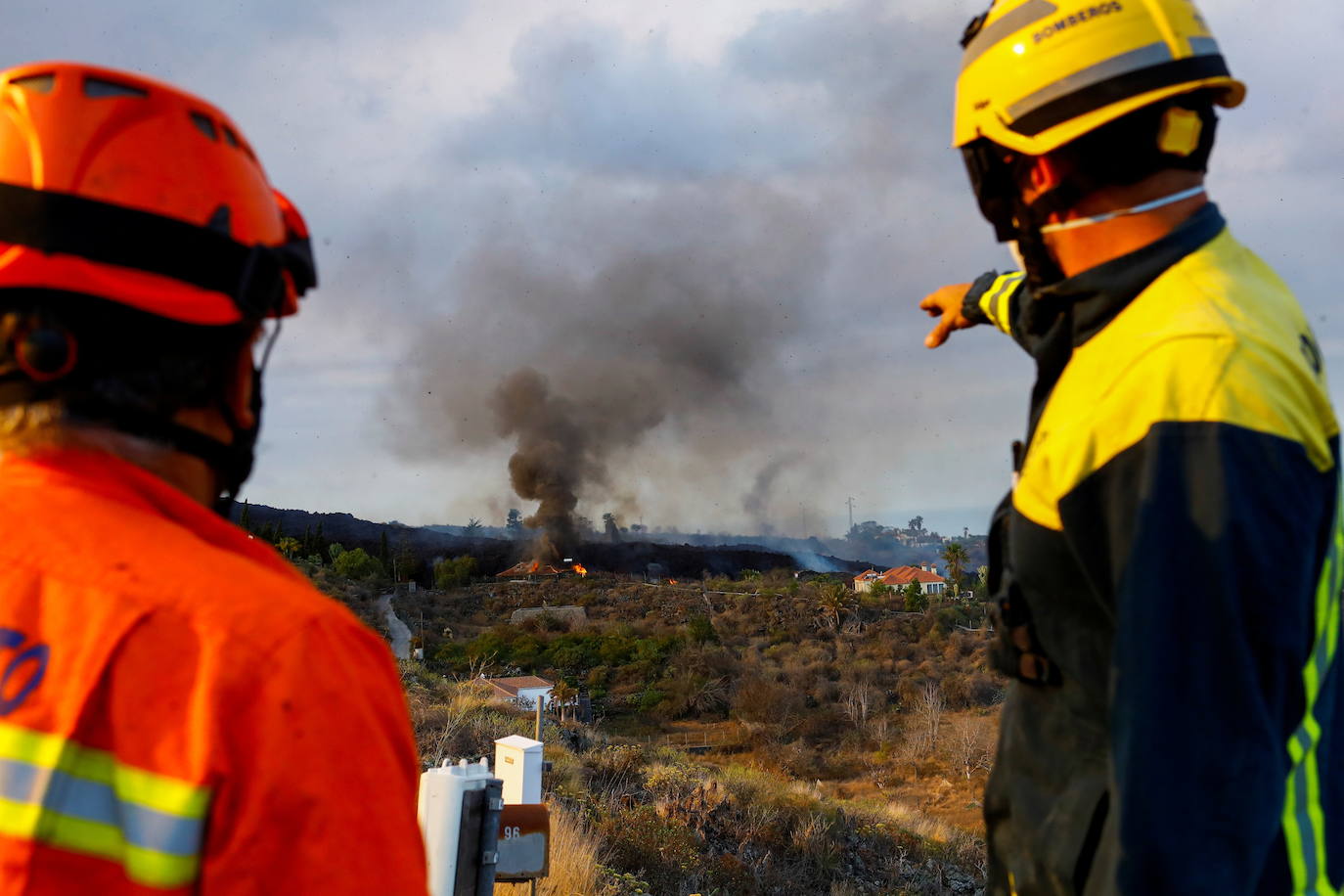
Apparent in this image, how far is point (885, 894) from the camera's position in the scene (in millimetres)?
7723

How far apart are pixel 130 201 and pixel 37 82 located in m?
0.26

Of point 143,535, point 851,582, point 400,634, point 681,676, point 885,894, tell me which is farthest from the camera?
point 851,582

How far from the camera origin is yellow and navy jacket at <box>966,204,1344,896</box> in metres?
1.23

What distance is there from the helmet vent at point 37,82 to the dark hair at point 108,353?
0.32 metres

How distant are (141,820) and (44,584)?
0.26m

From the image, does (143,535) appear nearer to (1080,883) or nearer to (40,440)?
(40,440)

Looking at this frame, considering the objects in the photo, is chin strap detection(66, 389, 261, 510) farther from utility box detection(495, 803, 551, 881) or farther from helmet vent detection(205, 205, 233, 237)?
utility box detection(495, 803, 551, 881)

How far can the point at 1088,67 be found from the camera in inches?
63.6

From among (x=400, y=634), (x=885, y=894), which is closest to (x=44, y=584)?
(x=885, y=894)

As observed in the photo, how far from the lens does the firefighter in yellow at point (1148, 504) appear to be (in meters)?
1.24

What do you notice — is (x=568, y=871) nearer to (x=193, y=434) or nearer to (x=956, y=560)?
(x=193, y=434)

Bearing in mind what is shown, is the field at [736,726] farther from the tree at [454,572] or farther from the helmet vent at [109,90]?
the helmet vent at [109,90]

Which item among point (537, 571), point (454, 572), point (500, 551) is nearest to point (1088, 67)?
point (454, 572)

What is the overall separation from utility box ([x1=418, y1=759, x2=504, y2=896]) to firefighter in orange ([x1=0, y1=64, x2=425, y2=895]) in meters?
2.06
